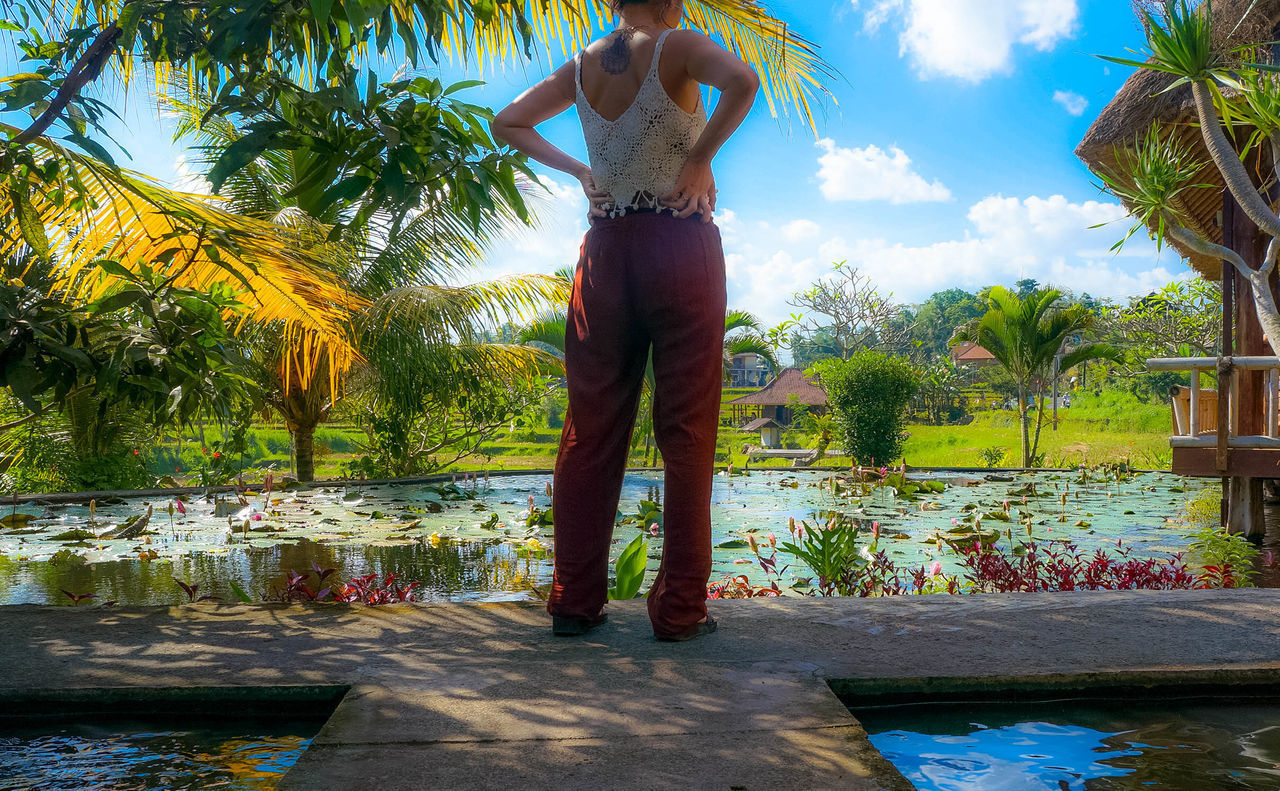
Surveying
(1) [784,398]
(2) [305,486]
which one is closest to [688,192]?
(2) [305,486]

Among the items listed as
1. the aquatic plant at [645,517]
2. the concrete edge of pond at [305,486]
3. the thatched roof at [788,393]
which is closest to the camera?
the aquatic plant at [645,517]

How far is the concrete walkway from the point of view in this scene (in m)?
1.37

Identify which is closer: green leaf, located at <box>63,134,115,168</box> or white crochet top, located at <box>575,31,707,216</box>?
white crochet top, located at <box>575,31,707,216</box>

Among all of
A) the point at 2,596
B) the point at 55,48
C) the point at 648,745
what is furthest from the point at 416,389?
the point at 648,745

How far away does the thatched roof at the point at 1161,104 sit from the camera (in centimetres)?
662

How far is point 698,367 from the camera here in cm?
213

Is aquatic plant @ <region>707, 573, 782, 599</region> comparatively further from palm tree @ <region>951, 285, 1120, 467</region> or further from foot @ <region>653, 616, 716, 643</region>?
palm tree @ <region>951, 285, 1120, 467</region>

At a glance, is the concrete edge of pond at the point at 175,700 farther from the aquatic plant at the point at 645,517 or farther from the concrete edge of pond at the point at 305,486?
the concrete edge of pond at the point at 305,486

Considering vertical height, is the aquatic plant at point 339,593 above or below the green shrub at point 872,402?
below

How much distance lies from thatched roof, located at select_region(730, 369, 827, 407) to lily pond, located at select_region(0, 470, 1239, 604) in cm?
1961

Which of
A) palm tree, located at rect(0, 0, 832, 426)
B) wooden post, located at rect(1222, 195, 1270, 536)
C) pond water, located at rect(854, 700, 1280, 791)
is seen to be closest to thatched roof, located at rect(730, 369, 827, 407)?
wooden post, located at rect(1222, 195, 1270, 536)

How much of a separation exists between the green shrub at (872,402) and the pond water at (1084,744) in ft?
40.1

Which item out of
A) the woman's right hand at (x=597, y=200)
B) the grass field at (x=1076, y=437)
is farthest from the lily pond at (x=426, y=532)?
the grass field at (x=1076, y=437)

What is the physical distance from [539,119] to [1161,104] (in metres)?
6.54
